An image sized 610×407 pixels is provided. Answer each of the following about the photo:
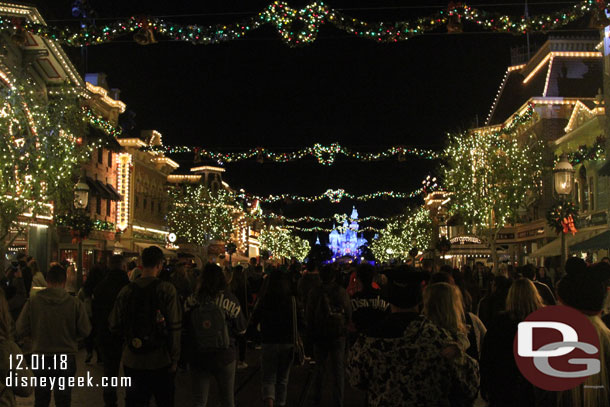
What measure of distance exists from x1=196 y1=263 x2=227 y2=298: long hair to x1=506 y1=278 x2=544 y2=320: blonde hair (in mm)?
3207

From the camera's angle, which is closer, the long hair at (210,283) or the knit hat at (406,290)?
the knit hat at (406,290)

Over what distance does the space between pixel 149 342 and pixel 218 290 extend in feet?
3.72

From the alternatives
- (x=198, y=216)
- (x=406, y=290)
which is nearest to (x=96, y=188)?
(x=198, y=216)

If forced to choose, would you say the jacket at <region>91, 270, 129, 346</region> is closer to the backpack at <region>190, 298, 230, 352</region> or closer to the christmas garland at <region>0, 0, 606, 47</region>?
the backpack at <region>190, 298, 230, 352</region>

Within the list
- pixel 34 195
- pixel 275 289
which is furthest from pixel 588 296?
pixel 34 195

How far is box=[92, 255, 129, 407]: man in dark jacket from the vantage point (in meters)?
9.21

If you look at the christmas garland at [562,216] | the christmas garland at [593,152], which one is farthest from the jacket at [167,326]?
the christmas garland at [593,152]

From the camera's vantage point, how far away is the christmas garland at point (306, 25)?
14.2m

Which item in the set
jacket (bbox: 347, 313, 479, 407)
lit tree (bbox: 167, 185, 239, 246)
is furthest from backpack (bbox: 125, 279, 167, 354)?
lit tree (bbox: 167, 185, 239, 246)

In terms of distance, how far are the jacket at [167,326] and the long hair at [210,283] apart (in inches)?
25.6

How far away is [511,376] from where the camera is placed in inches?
216

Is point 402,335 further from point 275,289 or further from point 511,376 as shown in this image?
point 275,289

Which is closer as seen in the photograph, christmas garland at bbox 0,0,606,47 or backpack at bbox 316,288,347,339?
backpack at bbox 316,288,347,339

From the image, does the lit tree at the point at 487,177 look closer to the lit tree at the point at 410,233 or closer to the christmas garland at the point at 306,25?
the christmas garland at the point at 306,25
